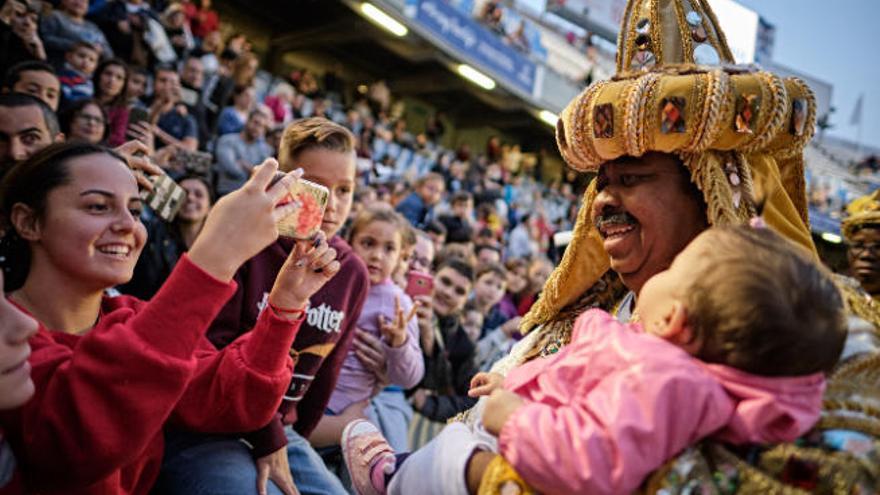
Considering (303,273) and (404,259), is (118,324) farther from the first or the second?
(404,259)

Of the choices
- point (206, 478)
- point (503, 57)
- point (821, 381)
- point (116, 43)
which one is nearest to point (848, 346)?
point (821, 381)

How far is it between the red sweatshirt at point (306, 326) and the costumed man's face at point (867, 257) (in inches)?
109

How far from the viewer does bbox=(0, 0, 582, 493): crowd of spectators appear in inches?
103

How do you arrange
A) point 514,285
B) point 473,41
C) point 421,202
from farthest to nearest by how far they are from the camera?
point 473,41 < point 421,202 < point 514,285

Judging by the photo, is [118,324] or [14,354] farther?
[118,324]

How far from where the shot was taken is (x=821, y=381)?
3.94ft

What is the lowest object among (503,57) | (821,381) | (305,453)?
(305,453)

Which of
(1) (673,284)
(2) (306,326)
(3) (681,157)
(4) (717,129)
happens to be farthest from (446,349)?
(1) (673,284)

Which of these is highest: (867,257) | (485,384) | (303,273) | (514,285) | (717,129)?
(717,129)

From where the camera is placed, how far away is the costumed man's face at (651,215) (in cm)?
173

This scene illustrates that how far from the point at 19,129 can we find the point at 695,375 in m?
2.97

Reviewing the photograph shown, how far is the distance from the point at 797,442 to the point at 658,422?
31cm

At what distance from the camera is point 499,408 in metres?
1.29

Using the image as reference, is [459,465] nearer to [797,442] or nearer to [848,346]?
[797,442]
